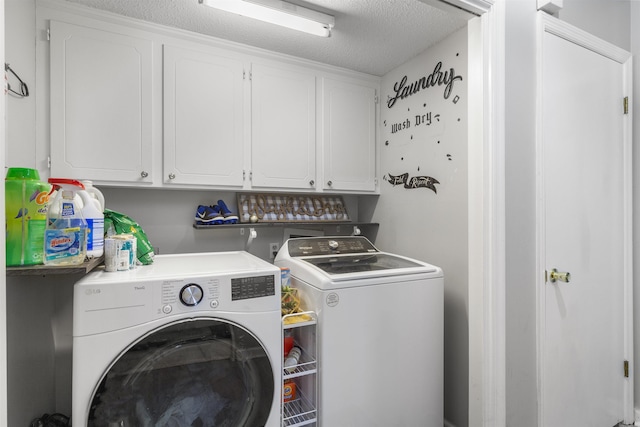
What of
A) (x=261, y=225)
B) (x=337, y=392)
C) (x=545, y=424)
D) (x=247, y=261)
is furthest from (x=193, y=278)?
(x=545, y=424)

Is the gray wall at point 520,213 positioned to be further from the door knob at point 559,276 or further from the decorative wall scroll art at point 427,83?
the decorative wall scroll art at point 427,83

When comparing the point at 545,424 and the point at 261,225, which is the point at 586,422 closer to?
the point at 545,424

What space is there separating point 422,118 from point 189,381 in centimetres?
187

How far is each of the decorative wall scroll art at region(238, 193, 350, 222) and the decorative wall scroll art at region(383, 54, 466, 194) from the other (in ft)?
1.50

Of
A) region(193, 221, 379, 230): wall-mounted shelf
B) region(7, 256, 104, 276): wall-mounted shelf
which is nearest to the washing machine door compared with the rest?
region(7, 256, 104, 276): wall-mounted shelf

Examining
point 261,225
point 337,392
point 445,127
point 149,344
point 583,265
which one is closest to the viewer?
point 149,344

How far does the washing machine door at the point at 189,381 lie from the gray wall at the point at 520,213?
1043 millimetres

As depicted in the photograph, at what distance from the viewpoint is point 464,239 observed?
5.75ft

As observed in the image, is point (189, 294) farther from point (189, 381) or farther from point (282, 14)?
point (282, 14)

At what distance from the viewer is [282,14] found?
1.63 m

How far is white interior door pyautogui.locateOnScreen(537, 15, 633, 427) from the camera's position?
59.3 inches

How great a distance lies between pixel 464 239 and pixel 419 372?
2.38 feet

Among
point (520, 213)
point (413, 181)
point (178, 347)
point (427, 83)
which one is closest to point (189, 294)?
point (178, 347)

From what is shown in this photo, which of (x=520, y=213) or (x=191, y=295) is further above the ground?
(x=520, y=213)
